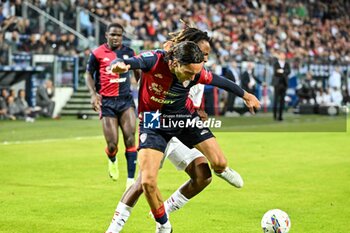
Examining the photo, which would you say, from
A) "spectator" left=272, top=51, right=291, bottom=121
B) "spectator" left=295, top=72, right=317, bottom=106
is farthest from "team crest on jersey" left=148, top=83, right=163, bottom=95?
"spectator" left=295, top=72, right=317, bottom=106

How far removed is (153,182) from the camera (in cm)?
799

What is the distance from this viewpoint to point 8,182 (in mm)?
13086

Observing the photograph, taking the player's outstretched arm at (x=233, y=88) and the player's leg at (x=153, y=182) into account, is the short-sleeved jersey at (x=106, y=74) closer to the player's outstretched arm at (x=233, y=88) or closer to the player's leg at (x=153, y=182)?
the player's outstretched arm at (x=233, y=88)

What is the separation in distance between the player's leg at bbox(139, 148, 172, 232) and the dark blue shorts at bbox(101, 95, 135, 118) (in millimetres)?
5023

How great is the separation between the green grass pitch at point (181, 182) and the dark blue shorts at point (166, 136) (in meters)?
1.14

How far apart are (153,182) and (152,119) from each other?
731mm

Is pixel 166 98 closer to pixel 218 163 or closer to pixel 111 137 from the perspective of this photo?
pixel 218 163

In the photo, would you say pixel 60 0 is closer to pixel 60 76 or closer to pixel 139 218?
pixel 60 76

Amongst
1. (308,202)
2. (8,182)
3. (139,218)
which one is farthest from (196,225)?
(8,182)

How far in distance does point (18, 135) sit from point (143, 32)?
1324 centimetres

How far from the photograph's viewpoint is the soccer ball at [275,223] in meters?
8.31

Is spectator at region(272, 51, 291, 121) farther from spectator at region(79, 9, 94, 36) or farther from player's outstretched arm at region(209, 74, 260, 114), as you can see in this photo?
player's outstretched arm at region(209, 74, 260, 114)

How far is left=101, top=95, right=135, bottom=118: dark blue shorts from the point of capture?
13188 mm

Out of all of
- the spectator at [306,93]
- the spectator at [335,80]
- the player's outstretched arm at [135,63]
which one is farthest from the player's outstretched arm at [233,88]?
the spectator at [335,80]
